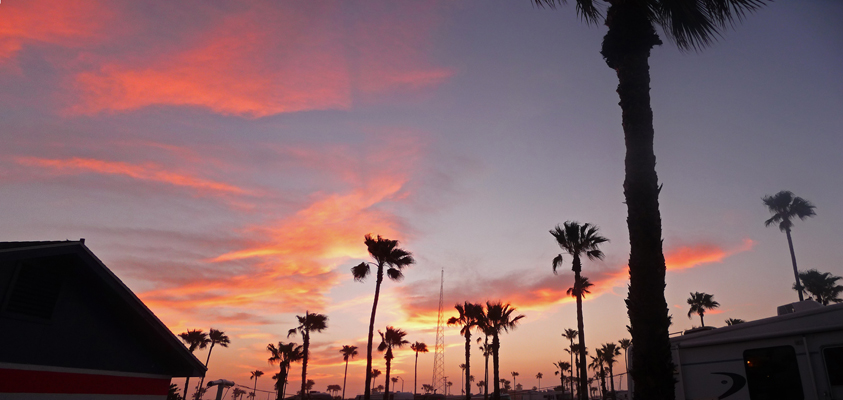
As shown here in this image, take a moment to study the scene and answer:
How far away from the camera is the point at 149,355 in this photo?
12.0 metres

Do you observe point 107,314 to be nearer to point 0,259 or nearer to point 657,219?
point 0,259

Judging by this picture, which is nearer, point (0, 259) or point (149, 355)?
point (0, 259)

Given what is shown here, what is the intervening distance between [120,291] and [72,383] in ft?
6.99

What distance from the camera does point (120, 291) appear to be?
10.5m

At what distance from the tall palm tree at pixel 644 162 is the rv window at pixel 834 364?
5.48 meters

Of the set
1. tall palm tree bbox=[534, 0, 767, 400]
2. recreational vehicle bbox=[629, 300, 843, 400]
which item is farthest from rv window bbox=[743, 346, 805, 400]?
tall palm tree bbox=[534, 0, 767, 400]

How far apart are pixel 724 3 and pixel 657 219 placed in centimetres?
684

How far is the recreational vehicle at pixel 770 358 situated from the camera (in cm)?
1074

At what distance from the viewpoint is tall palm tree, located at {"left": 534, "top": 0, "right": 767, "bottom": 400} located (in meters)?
8.45

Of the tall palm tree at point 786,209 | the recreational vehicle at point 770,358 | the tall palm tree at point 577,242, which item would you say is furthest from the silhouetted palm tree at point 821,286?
the recreational vehicle at point 770,358

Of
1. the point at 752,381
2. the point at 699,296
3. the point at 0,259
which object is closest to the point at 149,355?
the point at 0,259

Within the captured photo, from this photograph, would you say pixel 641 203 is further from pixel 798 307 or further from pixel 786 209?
pixel 786 209

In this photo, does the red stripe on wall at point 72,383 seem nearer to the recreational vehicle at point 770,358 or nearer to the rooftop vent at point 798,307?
the recreational vehicle at point 770,358

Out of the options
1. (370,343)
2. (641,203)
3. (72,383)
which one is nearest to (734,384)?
(641,203)
